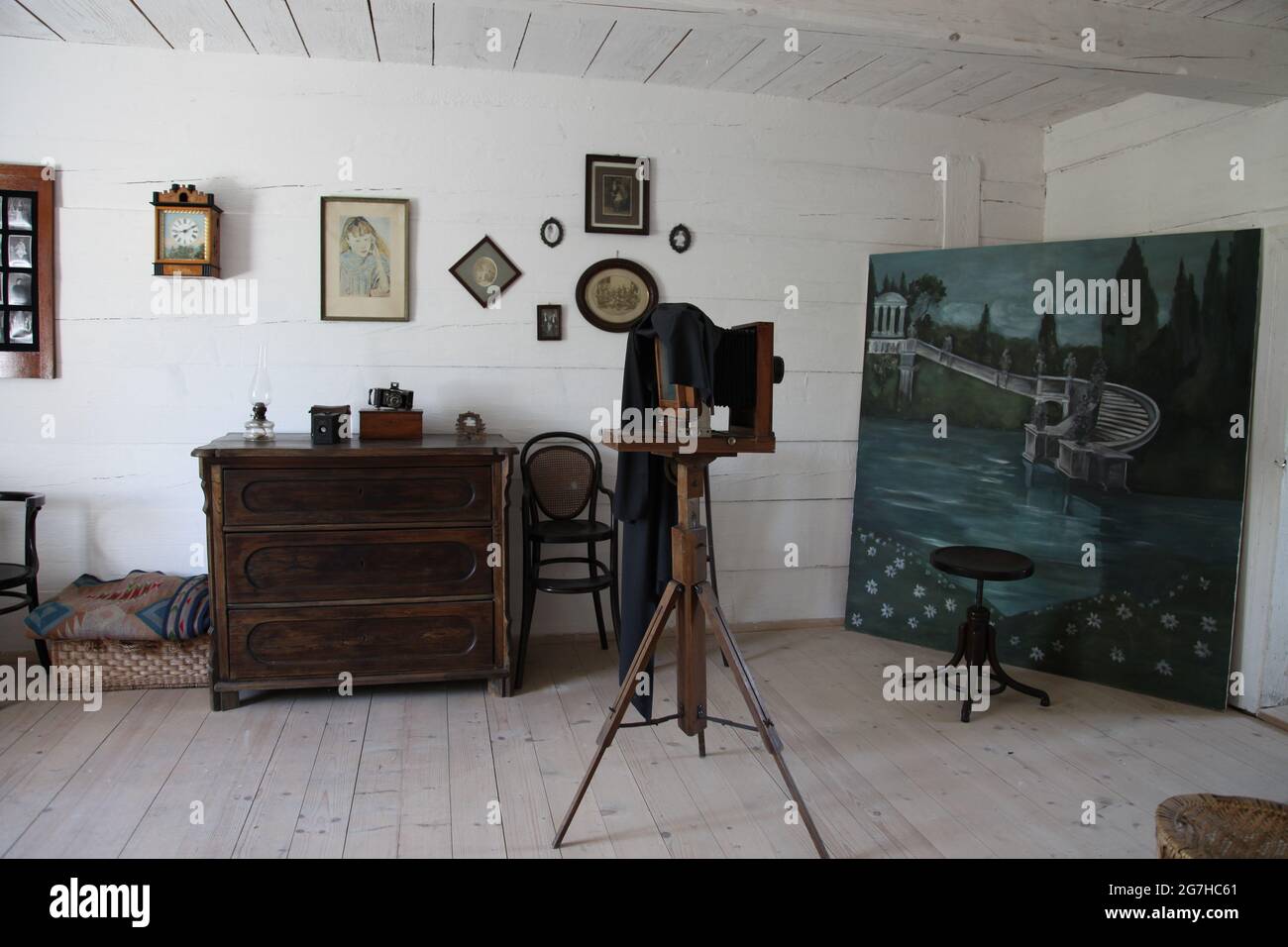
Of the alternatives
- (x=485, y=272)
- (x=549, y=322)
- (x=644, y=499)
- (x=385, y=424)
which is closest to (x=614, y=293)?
(x=549, y=322)

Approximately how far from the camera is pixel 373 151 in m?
4.14

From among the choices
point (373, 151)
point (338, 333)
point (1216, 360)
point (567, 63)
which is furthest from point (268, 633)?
point (1216, 360)

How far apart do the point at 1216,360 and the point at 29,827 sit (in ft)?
14.1

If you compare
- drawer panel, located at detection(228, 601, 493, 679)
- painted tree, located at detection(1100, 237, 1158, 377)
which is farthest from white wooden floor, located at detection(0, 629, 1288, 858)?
painted tree, located at detection(1100, 237, 1158, 377)

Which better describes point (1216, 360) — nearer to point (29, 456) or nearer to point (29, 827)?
point (29, 827)

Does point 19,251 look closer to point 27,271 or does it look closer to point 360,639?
point 27,271

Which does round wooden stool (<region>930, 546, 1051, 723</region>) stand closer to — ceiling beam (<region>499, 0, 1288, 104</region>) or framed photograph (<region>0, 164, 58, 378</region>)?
ceiling beam (<region>499, 0, 1288, 104</region>)

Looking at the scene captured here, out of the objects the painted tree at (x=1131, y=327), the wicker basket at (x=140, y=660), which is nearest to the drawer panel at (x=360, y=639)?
the wicker basket at (x=140, y=660)

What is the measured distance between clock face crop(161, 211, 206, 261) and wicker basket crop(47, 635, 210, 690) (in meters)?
1.57

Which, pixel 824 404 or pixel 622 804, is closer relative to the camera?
pixel 622 804

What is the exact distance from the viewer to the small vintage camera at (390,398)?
3.88 m

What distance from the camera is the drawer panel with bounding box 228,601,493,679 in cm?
359

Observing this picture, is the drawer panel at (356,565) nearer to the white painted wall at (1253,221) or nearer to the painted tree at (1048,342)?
the painted tree at (1048,342)

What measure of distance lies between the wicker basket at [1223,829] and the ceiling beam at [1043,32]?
2486 millimetres
